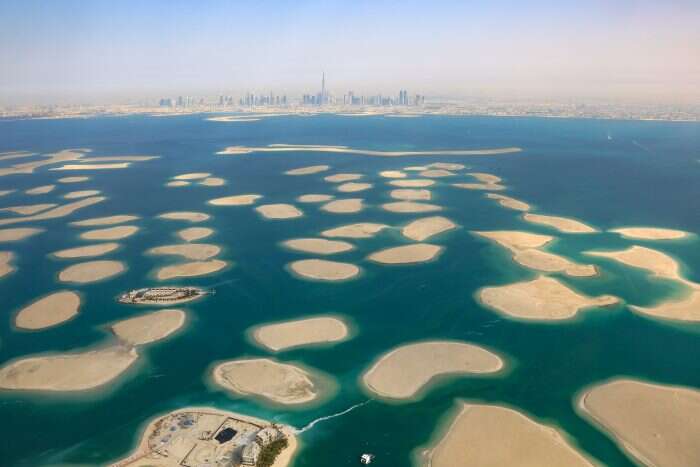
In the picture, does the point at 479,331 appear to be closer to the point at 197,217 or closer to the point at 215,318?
the point at 215,318

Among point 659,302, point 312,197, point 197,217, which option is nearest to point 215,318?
point 197,217

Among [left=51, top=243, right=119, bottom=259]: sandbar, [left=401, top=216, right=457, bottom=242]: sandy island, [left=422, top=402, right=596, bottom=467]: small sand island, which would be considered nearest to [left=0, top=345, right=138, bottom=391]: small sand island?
[left=422, top=402, right=596, bottom=467]: small sand island

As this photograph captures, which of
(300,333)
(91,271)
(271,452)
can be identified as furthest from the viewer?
(91,271)

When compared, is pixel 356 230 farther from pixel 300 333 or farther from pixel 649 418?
pixel 649 418

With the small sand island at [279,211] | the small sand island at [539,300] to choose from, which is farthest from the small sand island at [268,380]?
the small sand island at [279,211]

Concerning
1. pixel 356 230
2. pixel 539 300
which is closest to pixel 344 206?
pixel 356 230

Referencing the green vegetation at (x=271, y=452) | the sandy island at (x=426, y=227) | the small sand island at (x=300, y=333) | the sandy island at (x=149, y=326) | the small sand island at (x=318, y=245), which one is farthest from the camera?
the sandy island at (x=426, y=227)

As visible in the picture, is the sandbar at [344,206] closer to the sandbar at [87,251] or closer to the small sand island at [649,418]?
the sandbar at [87,251]
